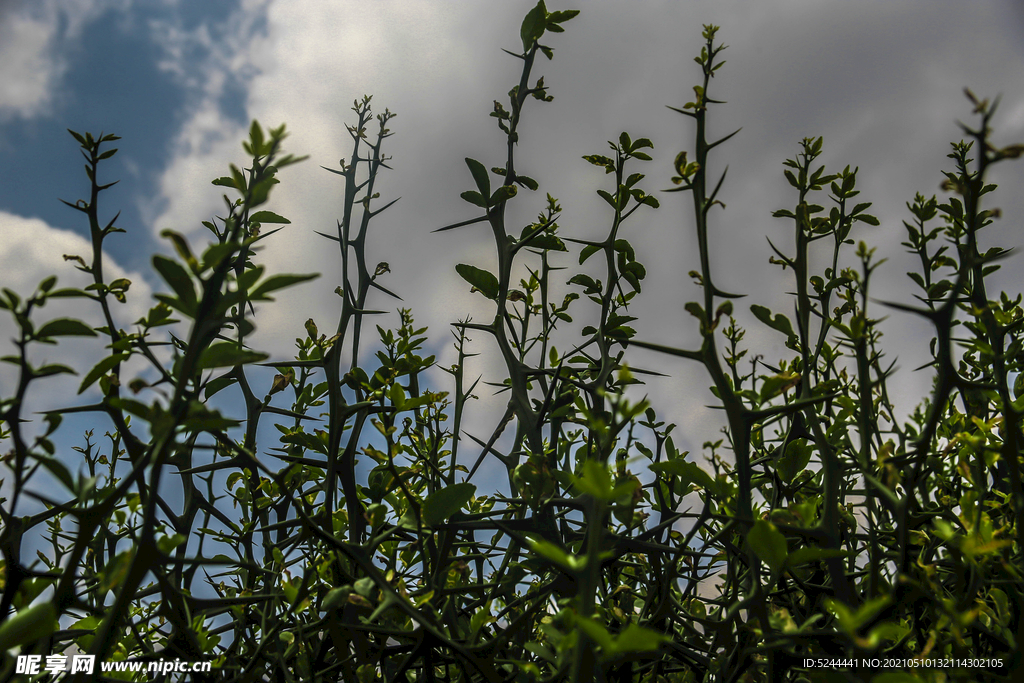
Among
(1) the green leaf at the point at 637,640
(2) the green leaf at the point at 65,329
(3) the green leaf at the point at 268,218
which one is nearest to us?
(1) the green leaf at the point at 637,640

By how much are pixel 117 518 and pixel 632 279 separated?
23.5 inches

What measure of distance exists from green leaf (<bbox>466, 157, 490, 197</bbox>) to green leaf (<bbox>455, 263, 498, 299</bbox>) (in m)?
0.08

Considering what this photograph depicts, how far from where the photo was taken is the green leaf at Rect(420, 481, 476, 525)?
0.39 metres

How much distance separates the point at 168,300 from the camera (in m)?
0.28

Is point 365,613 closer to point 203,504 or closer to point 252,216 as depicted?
point 203,504

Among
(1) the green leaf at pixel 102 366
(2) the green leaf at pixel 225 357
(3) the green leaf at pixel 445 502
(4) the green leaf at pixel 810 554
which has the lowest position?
(4) the green leaf at pixel 810 554

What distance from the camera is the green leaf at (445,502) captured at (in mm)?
386

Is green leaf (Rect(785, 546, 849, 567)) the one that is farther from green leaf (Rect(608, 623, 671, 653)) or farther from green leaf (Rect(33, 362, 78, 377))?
green leaf (Rect(33, 362, 78, 377))

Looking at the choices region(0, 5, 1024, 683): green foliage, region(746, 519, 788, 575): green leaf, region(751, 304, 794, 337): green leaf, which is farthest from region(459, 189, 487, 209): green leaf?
region(746, 519, 788, 575): green leaf

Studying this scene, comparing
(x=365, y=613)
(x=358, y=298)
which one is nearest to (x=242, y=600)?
(x=365, y=613)

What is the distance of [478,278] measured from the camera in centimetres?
58

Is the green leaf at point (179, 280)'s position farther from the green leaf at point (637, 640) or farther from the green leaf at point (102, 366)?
the green leaf at point (637, 640)

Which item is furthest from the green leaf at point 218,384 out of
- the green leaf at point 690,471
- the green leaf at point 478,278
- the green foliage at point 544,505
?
the green leaf at point 690,471

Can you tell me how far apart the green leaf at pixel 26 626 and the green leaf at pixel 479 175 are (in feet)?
1.50
